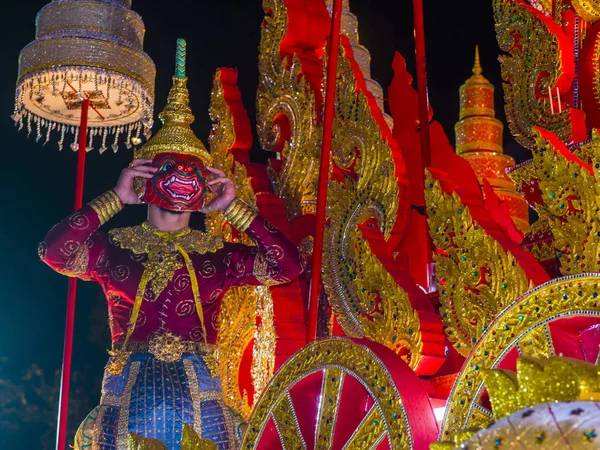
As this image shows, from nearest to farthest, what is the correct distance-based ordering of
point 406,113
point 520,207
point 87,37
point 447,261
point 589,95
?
point 447,261
point 589,95
point 87,37
point 406,113
point 520,207

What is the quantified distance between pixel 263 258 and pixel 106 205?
1.64ft

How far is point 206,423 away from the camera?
2477mm

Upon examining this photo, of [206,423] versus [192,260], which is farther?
[192,260]

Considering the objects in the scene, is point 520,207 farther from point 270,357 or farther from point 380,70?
point 270,357

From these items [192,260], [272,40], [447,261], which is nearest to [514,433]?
[447,261]

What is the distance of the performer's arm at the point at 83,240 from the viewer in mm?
2648

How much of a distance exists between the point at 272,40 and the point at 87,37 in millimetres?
623

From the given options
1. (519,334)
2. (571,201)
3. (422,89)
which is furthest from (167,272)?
(519,334)

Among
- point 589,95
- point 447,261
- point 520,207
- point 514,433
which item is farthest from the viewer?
point 520,207

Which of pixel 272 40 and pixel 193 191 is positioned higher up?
pixel 272 40

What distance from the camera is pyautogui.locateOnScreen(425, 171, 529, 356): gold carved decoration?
6.29 ft

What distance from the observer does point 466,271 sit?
1990 mm

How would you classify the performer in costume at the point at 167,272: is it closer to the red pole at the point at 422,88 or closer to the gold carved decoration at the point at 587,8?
the red pole at the point at 422,88

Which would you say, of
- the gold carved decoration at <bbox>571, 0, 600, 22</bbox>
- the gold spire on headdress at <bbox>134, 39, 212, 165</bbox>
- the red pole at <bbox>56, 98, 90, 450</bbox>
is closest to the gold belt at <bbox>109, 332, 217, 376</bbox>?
the red pole at <bbox>56, 98, 90, 450</bbox>
